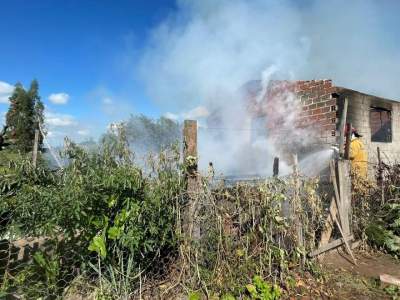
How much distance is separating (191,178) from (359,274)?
9.24 feet

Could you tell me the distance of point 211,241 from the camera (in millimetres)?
3814

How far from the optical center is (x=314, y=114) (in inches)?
311

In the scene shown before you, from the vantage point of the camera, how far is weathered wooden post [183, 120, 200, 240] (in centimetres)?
380

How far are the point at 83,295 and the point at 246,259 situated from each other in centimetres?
178

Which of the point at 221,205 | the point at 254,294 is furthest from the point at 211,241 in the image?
the point at 254,294

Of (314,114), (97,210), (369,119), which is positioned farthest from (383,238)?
(97,210)

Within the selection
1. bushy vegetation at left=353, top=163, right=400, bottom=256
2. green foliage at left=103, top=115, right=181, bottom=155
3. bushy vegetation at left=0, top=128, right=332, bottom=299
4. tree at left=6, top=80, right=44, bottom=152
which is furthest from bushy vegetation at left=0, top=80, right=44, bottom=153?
bushy vegetation at left=353, top=163, right=400, bottom=256

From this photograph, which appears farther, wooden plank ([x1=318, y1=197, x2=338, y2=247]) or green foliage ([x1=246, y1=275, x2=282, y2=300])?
wooden plank ([x1=318, y1=197, x2=338, y2=247])

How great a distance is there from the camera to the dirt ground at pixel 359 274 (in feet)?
13.6

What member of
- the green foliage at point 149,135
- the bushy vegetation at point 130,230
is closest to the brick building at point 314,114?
the green foliage at point 149,135

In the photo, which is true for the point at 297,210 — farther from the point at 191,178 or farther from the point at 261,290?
the point at 191,178

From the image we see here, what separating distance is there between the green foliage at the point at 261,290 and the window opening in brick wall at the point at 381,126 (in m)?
7.32

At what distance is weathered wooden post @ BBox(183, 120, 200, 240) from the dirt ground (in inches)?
68.4

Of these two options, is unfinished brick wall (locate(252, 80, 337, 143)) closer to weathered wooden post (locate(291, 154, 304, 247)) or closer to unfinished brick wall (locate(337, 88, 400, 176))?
unfinished brick wall (locate(337, 88, 400, 176))
